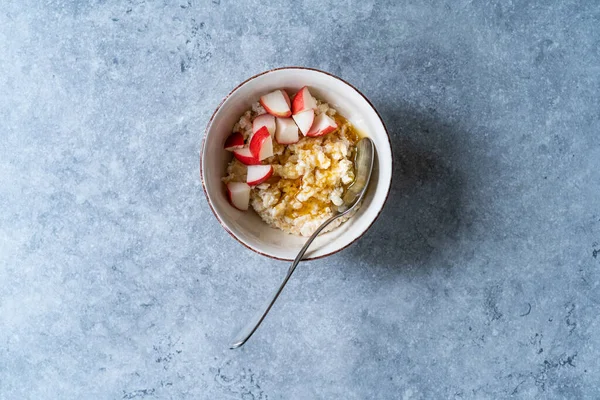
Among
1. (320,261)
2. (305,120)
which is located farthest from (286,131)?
(320,261)

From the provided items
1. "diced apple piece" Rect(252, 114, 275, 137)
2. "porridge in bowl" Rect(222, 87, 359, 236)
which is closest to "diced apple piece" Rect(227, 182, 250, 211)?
"porridge in bowl" Rect(222, 87, 359, 236)

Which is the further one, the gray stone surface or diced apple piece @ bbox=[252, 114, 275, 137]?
the gray stone surface

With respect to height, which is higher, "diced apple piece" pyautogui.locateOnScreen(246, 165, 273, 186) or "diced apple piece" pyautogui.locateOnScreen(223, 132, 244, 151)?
"diced apple piece" pyautogui.locateOnScreen(223, 132, 244, 151)

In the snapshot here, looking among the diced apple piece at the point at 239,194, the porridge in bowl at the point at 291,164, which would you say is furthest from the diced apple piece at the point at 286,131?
the diced apple piece at the point at 239,194

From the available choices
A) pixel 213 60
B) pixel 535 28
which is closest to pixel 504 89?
pixel 535 28

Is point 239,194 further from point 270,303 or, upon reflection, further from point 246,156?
point 270,303

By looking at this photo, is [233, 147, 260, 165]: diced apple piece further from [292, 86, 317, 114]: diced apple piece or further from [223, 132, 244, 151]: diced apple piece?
[292, 86, 317, 114]: diced apple piece
